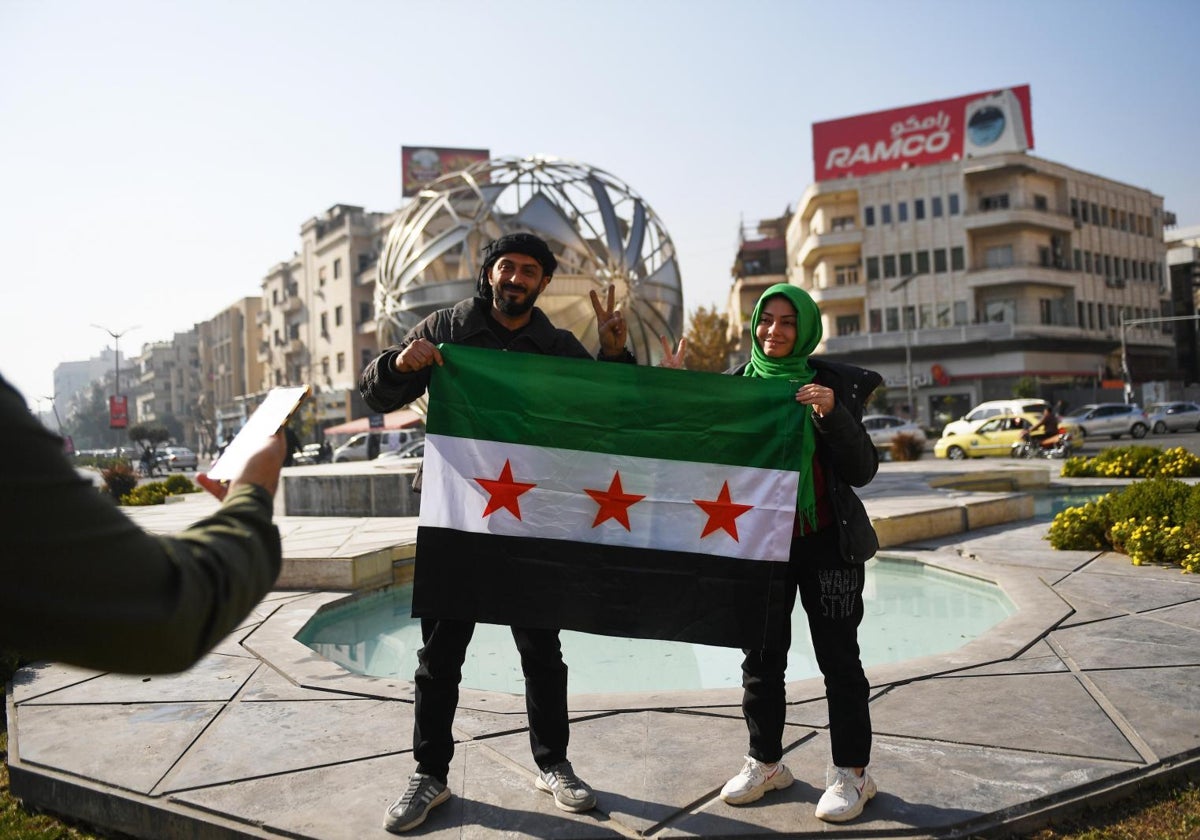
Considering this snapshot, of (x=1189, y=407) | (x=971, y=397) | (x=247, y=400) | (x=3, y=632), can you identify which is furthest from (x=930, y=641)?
(x=247, y=400)

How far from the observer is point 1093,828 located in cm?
289

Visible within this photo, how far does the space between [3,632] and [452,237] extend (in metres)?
16.3

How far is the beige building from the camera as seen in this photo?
49.4 metres

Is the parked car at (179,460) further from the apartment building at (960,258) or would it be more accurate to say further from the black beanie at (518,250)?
the black beanie at (518,250)

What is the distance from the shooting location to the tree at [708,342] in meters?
52.3

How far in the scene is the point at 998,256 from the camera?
51.2 metres

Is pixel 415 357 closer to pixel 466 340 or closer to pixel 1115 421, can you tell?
pixel 466 340

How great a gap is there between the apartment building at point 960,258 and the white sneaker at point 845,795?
155ft

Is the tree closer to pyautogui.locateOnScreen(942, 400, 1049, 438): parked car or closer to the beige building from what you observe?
the beige building

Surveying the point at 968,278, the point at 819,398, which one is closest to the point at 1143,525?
the point at 819,398

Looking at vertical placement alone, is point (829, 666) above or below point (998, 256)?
below

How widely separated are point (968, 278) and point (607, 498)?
170 ft

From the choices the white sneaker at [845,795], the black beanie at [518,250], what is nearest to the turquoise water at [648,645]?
the white sneaker at [845,795]

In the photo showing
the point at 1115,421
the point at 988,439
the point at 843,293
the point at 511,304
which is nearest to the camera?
the point at 511,304
